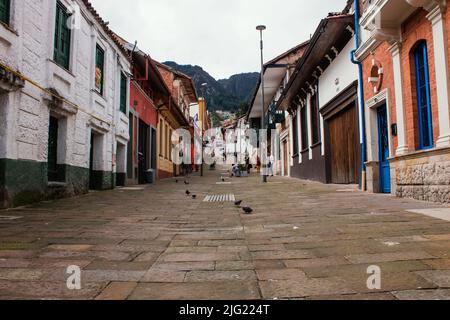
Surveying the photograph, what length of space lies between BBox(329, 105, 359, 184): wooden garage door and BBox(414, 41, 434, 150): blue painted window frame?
3.48m

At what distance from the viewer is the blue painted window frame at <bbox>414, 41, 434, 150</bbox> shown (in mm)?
7188

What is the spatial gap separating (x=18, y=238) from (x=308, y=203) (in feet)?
17.7

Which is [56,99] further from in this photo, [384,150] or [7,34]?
[384,150]

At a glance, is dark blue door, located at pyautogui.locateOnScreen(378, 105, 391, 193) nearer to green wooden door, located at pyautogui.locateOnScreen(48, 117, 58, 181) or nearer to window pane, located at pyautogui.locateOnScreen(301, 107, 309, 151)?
window pane, located at pyautogui.locateOnScreen(301, 107, 309, 151)

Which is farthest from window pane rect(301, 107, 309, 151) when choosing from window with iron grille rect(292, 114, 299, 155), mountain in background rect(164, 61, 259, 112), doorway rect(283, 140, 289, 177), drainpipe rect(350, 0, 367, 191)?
mountain in background rect(164, 61, 259, 112)

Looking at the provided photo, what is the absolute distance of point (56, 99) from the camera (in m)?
8.66

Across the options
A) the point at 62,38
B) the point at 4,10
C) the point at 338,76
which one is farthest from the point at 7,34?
the point at 338,76

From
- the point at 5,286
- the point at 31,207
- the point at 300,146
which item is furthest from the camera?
the point at 300,146

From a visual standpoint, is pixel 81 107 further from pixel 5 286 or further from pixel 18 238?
pixel 5 286

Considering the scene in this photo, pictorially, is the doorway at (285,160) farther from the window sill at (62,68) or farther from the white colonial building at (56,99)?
the window sill at (62,68)

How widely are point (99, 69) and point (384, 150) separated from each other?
29.8 ft
